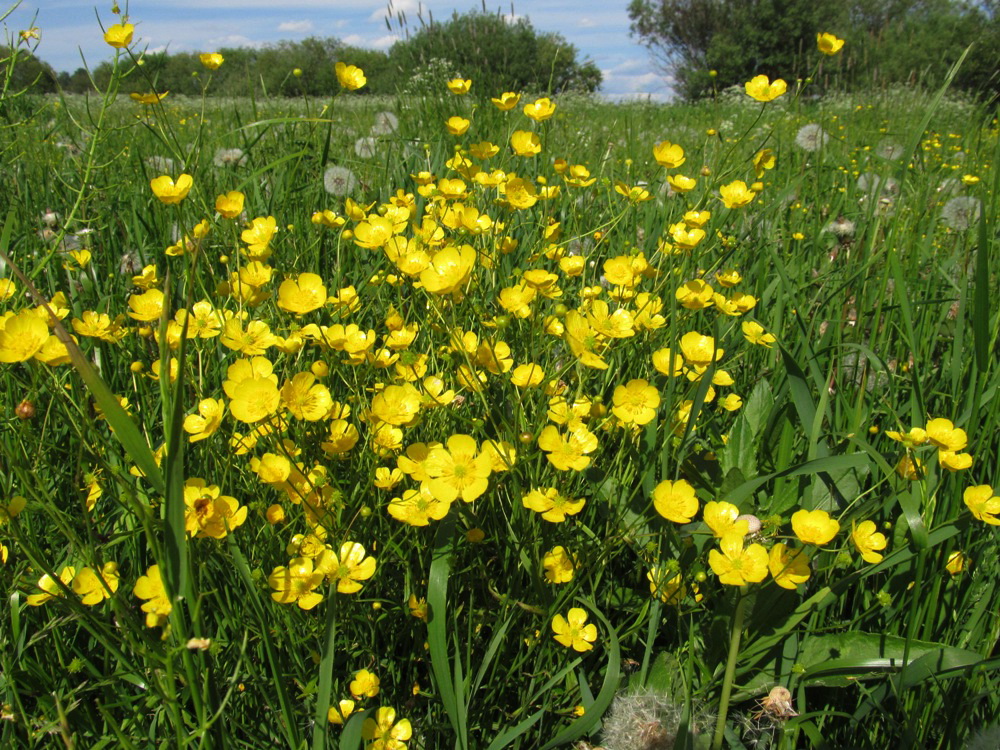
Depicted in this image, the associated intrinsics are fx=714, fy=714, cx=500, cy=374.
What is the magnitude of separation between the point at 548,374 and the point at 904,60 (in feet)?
49.0

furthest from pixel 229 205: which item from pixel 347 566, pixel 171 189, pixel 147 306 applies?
pixel 347 566

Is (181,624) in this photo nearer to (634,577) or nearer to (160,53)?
(634,577)

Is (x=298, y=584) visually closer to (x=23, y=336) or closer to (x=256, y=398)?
(x=256, y=398)

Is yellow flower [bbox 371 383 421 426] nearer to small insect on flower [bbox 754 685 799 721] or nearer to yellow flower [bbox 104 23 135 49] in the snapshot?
small insect on flower [bbox 754 685 799 721]

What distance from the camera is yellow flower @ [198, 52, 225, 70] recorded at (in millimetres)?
1976

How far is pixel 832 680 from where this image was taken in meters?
1.22

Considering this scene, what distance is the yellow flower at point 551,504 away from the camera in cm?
112

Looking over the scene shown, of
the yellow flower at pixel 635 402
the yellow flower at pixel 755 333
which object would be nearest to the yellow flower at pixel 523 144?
the yellow flower at pixel 755 333

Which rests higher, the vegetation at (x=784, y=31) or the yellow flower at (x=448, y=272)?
the vegetation at (x=784, y=31)

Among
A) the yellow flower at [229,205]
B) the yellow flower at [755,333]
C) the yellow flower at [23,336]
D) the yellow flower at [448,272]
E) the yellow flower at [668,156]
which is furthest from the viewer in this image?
the yellow flower at [668,156]

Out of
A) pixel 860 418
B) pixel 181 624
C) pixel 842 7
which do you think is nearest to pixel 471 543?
pixel 181 624

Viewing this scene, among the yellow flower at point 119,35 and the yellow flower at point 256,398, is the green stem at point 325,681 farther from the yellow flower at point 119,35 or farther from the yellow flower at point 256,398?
the yellow flower at point 119,35

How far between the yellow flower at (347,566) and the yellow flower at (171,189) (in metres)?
0.83

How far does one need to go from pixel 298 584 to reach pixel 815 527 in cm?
80
